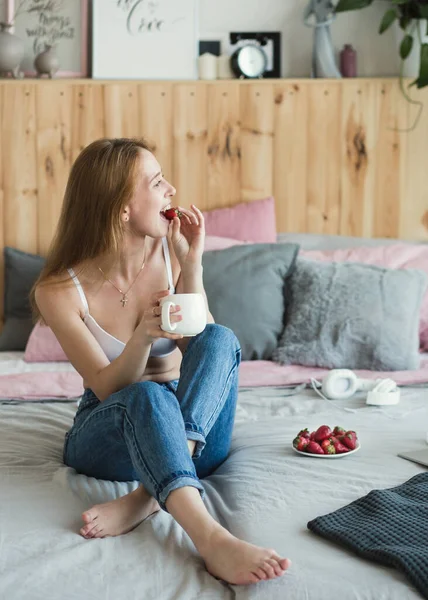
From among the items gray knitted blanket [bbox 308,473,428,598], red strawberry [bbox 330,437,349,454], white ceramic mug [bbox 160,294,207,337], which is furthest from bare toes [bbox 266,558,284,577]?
red strawberry [bbox 330,437,349,454]

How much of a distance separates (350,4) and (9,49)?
1.20m

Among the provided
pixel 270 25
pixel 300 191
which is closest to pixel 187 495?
pixel 300 191

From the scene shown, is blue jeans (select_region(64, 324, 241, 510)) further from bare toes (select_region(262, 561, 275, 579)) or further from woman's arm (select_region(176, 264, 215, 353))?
bare toes (select_region(262, 561, 275, 579))

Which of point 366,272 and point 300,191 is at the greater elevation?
point 300,191

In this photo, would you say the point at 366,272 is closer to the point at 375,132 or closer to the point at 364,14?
the point at 375,132

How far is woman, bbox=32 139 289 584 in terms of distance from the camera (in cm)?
153

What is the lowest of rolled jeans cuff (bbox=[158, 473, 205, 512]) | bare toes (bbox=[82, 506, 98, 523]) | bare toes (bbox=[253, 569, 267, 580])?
bare toes (bbox=[253, 569, 267, 580])

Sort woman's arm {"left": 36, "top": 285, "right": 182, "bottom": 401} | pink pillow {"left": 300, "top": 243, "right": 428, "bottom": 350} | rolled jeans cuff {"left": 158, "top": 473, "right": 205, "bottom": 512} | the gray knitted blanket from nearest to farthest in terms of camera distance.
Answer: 1. the gray knitted blanket
2. rolled jeans cuff {"left": 158, "top": 473, "right": 205, "bottom": 512}
3. woman's arm {"left": 36, "top": 285, "right": 182, "bottom": 401}
4. pink pillow {"left": 300, "top": 243, "right": 428, "bottom": 350}

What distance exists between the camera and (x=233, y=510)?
1609 mm

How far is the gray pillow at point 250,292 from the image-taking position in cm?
278

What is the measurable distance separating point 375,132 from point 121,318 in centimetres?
174

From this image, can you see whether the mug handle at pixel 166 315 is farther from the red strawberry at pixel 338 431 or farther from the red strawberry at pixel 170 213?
the red strawberry at pixel 338 431

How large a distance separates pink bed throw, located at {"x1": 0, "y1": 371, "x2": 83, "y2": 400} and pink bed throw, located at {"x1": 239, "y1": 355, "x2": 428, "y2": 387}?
1.52ft

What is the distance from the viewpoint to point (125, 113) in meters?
3.28
